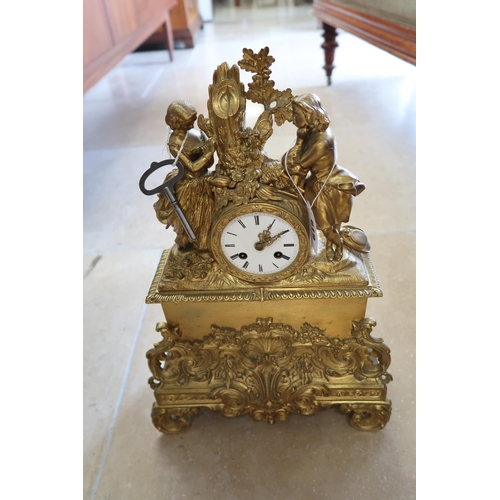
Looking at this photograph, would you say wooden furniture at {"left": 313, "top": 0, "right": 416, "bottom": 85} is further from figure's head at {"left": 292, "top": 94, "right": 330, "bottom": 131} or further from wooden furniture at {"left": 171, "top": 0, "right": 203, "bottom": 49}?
wooden furniture at {"left": 171, "top": 0, "right": 203, "bottom": 49}

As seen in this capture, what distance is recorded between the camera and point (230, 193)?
916 millimetres

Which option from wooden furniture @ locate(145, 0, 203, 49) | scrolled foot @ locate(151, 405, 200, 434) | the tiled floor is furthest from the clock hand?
wooden furniture @ locate(145, 0, 203, 49)

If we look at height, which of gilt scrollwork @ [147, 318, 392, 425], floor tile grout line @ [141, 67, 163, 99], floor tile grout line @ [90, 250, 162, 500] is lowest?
floor tile grout line @ [90, 250, 162, 500]

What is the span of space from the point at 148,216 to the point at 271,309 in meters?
1.29

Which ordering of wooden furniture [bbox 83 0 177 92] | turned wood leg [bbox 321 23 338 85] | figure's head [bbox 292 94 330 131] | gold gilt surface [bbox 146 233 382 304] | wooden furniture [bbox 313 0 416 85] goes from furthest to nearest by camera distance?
turned wood leg [bbox 321 23 338 85] → wooden furniture [bbox 83 0 177 92] → wooden furniture [bbox 313 0 416 85] → gold gilt surface [bbox 146 233 382 304] → figure's head [bbox 292 94 330 131]

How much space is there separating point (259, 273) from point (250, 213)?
5.6 inches

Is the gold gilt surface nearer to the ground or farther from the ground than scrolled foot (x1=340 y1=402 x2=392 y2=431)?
farther from the ground

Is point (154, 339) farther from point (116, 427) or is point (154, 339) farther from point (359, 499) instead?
point (359, 499)

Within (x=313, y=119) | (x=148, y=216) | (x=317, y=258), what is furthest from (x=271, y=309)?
(x=148, y=216)

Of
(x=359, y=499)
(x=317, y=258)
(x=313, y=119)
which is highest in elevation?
(x=313, y=119)

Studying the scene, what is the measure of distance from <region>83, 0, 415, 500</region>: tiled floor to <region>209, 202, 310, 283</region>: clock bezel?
13.6 inches

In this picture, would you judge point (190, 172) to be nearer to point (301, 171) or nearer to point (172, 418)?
point (301, 171)

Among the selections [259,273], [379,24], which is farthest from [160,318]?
[379,24]

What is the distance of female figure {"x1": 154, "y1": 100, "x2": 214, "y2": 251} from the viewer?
0.91 m
